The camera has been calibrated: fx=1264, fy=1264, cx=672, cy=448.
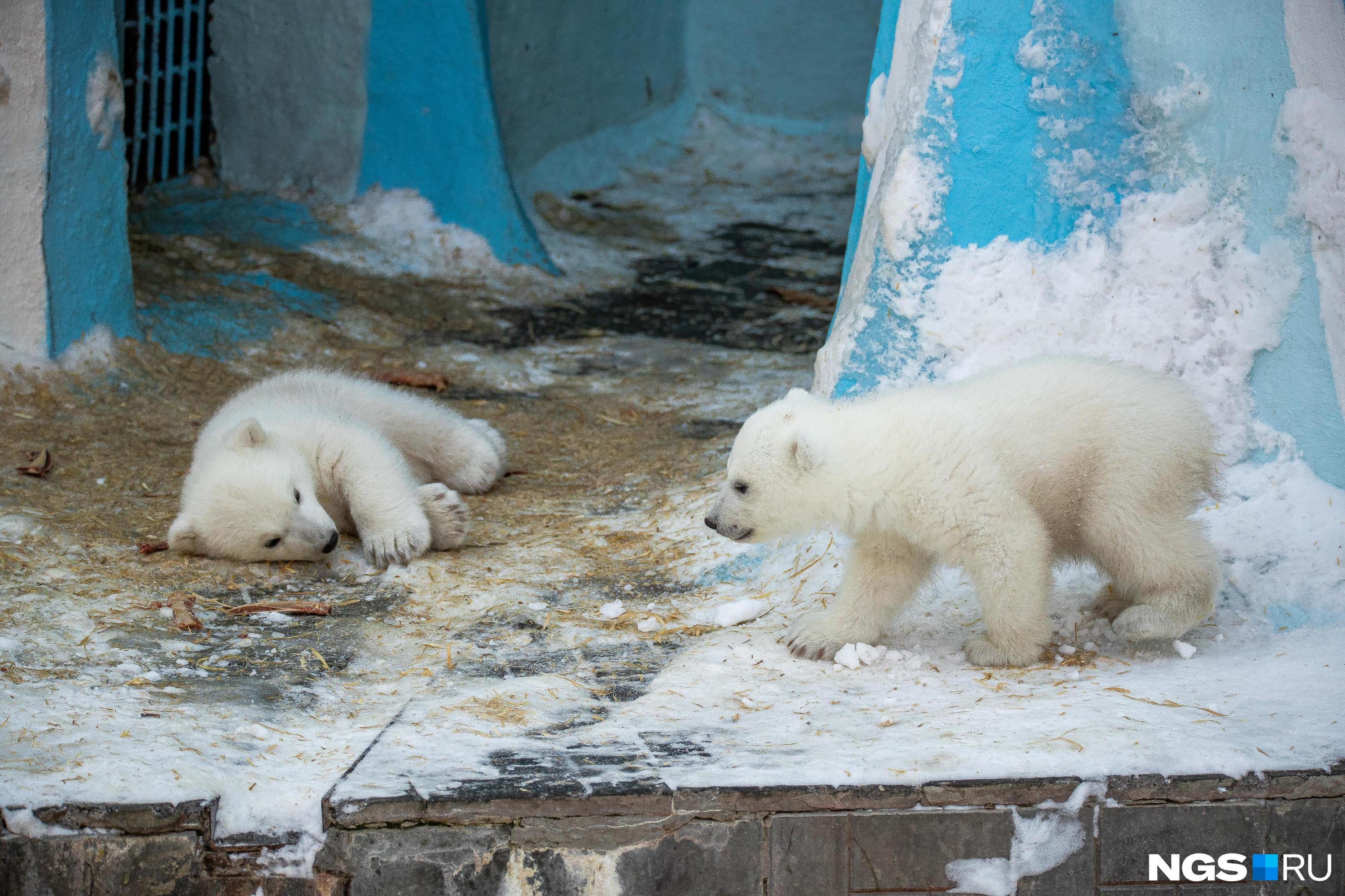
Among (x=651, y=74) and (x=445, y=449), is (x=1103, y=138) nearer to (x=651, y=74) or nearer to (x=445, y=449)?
(x=445, y=449)

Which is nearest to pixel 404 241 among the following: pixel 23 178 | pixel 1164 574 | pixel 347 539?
pixel 23 178

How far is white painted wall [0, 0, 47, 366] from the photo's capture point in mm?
5695

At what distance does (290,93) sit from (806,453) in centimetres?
658

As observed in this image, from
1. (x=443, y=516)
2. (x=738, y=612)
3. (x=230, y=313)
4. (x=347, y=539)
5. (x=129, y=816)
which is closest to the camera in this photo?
(x=129, y=816)

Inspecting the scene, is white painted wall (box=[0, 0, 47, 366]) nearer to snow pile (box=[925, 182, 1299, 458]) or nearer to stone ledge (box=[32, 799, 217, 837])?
stone ledge (box=[32, 799, 217, 837])

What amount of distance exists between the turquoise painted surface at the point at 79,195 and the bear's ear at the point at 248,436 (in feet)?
7.32

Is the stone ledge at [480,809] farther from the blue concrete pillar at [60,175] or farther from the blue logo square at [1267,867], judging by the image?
the blue concrete pillar at [60,175]

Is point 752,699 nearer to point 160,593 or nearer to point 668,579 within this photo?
point 668,579

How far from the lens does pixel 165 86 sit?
341 inches

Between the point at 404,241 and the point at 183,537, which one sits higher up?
the point at 404,241

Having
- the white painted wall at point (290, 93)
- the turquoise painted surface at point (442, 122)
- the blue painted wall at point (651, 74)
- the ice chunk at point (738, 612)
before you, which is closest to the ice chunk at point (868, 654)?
the ice chunk at point (738, 612)

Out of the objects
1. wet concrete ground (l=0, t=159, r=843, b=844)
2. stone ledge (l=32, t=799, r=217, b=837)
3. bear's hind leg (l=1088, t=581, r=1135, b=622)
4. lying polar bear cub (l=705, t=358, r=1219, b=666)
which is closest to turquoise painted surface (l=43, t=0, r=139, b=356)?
wet concrete ground (l=0, t=159, r=843, b=844)

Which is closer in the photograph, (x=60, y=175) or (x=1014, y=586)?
(x=1014, y=586)

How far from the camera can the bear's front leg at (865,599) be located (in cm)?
344
